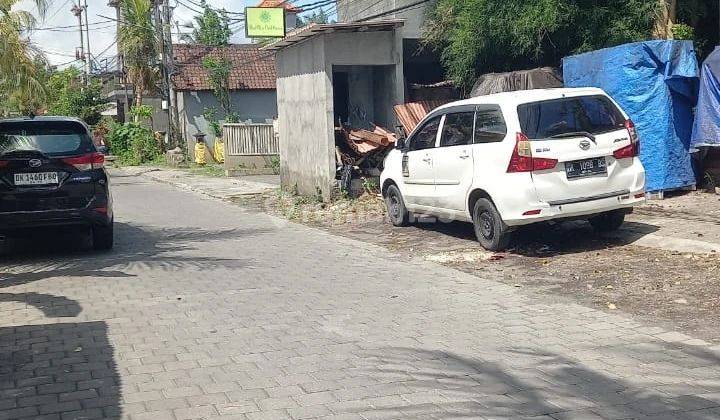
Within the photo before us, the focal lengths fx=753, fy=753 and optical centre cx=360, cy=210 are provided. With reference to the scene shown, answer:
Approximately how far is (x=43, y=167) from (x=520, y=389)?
22.9 ft

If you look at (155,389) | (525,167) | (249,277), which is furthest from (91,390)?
(525,167)

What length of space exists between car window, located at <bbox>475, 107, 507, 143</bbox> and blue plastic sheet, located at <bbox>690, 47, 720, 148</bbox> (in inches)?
160

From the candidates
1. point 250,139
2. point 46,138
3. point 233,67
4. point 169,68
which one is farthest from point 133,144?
point 46,138

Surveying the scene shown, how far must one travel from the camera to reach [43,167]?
9.39 meters

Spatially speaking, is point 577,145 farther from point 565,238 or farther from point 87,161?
point 87,161

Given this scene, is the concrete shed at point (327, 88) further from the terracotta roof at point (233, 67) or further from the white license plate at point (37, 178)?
the terracotta roof at point (233, 67)

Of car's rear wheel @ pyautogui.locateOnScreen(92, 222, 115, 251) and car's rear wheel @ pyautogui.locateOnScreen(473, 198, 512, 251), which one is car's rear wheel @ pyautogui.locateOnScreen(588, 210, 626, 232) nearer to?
car's rear wheel @ pyautogui.locateOnScreen(473, 198, 512, 251)

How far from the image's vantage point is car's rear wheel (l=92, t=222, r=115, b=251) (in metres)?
10.2

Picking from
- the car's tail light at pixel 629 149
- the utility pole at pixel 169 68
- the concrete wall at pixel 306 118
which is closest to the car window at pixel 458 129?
the car's tail light at pixel 629 149

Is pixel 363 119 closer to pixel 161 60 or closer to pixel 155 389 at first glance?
pixel 155 389

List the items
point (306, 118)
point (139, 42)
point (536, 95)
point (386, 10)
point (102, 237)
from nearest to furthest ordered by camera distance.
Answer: point (536, 95) < point (102, 237) < point (306, 118) < point (386, 10) < point (139, 42)

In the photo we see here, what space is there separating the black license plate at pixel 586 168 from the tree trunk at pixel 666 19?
199 inches

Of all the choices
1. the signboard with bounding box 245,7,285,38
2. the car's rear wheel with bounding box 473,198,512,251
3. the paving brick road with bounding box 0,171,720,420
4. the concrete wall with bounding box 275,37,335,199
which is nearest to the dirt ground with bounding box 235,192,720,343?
the car's rear wheel with bounding box 473,198,512,251

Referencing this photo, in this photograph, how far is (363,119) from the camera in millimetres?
17594
